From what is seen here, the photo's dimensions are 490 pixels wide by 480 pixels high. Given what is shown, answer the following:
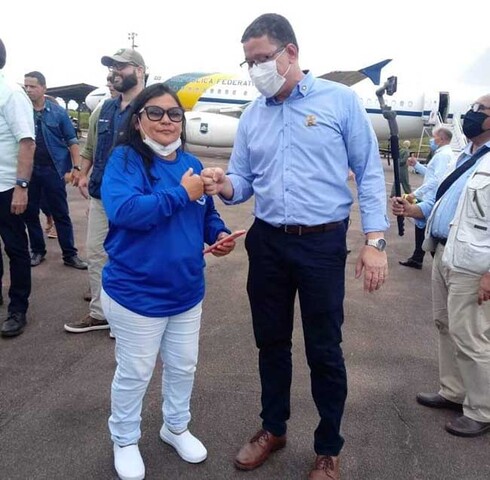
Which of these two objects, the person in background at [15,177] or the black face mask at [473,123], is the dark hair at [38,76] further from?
the black face mask at [473,123]

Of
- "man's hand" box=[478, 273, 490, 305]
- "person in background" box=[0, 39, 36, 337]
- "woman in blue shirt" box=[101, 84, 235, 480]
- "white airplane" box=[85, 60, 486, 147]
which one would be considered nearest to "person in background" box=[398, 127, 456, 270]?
"man's hand" box=[478, 273, 490, 305]

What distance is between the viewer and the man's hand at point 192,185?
2283 mm

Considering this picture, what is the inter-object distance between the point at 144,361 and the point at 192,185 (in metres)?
0.92

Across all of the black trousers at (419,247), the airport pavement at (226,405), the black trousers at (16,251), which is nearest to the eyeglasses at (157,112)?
the airport pavement at (226,405)

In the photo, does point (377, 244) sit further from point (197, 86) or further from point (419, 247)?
point (197, 86)

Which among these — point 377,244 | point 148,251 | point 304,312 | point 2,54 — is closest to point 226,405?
point 304,312

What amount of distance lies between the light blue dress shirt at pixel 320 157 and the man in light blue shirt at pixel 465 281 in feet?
2.37

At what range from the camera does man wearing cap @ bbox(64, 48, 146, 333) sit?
381cm

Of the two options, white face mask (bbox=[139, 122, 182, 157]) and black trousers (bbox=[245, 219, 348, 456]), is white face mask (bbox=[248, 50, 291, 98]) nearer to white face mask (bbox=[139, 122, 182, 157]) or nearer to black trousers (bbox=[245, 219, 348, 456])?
white face mask (bbox=[139, 122, 182, 157])

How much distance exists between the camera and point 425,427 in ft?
10.3

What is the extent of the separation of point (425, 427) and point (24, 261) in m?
3.43

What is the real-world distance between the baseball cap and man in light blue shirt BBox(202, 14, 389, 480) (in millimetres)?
1620

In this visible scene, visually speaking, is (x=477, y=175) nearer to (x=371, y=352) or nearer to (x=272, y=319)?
(x=272, y=319)

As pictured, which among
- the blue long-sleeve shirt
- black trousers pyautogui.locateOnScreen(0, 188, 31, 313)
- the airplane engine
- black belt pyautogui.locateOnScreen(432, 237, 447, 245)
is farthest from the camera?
the airplane engine
